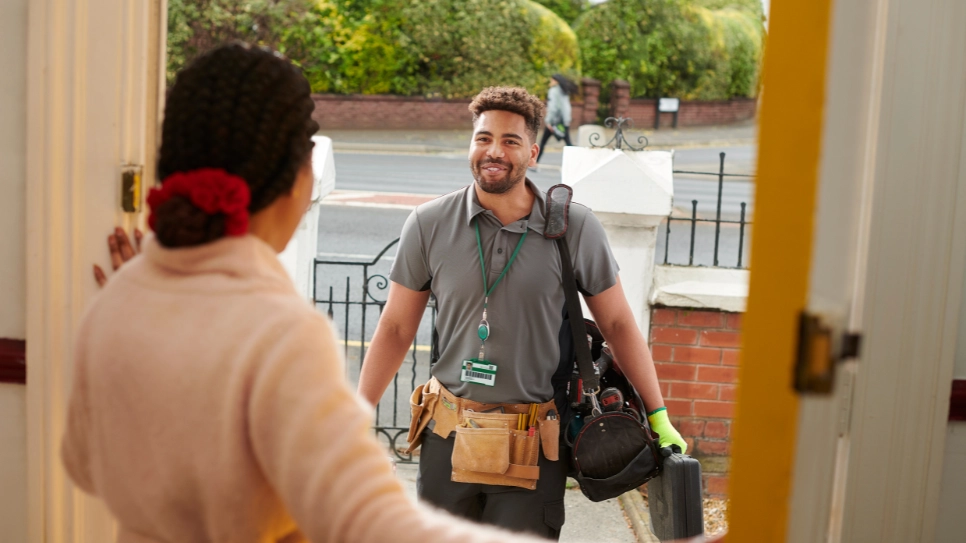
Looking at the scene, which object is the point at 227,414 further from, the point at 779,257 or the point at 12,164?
the point at 12,164

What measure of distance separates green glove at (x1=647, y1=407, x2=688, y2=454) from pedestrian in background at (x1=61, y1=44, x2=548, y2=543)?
1.92 meters

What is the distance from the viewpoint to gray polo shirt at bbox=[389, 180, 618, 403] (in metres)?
2.97

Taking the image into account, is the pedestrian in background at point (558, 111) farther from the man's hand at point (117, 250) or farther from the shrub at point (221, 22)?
the man's hand at point (117, 250)

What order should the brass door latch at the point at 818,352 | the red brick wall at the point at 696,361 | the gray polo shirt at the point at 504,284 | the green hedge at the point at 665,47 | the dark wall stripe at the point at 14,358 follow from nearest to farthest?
the brass door latch at the point at 818,352 < the dark wall stripe at the point at 14,358 < the gray polo shirt at the point at 504,284 < the red brick wall at the point at 696,361 < the green hedge at the point at 665,47

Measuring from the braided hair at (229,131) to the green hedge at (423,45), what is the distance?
20002mm

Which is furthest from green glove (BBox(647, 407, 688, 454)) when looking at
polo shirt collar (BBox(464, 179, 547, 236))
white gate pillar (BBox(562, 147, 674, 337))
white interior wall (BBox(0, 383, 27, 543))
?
white interior wall (BBox(0, 383, 27, 543))

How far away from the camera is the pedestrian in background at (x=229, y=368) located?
112 cm

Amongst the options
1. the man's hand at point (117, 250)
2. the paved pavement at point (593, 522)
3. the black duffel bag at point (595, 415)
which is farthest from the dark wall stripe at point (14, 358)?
the paved pavement at point (593, 522)

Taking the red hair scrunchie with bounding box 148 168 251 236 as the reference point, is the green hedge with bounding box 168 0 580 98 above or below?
above

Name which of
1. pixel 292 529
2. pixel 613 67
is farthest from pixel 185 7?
pixel 292 529

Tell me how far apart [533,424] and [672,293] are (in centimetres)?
164

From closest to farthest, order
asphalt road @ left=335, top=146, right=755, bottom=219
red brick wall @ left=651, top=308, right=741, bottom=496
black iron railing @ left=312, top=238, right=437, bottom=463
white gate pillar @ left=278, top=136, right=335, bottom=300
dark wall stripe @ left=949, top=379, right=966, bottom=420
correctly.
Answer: dark wall stripe @ left=949, top=379, right=966, bottom=420 < red brick wall @ left=651, top=308, right=741, bottom=496 < white gate pillar @ left=278, top=136, right=335, bottom=300 < black iron railing @ left=312, top=238, right=437, bottom=463 < asphalt road @ left=335, top=146, right=755, bottom=219

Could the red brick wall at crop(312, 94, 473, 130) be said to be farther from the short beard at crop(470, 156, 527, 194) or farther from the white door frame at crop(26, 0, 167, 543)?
the white door frame at crop(26, 0, 167, 543)

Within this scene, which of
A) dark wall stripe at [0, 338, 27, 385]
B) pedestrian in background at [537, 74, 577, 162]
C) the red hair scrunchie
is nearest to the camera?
the red hair scrunchie
